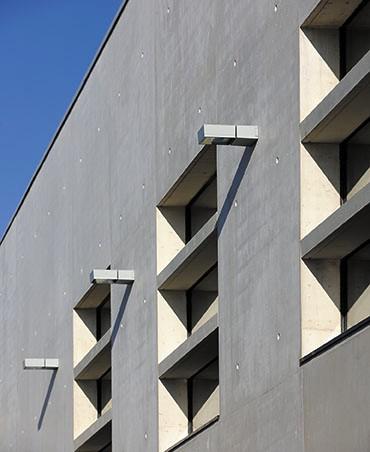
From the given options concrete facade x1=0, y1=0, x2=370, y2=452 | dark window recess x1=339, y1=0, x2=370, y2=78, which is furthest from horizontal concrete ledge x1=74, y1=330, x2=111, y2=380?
dark window recess x1=339, y1=0, x2=370, y2=78

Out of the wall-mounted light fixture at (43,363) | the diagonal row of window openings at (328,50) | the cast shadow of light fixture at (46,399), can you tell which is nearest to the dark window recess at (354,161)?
the diagonal row of window openings at (328,50)

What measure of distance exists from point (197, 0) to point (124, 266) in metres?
7.00

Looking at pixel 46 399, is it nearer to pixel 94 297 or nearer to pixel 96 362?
pixel 96 362

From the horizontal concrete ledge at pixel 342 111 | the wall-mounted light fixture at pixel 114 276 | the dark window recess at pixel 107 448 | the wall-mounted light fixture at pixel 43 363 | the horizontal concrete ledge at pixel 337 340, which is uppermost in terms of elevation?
the wall-mounted light fixture at pixel 43 363

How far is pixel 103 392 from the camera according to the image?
37.9 meters

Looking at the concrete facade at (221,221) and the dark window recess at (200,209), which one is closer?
the concrete facade at (221,221)

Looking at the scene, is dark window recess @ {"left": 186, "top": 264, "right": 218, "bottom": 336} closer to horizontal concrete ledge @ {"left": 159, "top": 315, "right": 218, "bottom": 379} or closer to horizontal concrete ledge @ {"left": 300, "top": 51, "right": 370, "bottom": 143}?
horizontal concrete ledge @ {"left": 159, "top": 315, "right": 218, "bottom": 379}

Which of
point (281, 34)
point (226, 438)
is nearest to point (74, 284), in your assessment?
point (226, 438)

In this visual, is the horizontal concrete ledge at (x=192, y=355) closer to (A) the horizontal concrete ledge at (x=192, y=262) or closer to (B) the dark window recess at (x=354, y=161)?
(A) the horizontal concrete ledge at (x=192, y=262)

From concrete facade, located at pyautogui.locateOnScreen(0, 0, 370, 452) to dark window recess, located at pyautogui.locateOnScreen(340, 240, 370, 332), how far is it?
156 millimetres

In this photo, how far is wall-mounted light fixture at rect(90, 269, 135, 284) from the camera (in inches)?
1243

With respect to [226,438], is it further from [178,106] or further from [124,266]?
[124,266]

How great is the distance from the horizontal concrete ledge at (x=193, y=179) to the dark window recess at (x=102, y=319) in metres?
7.68

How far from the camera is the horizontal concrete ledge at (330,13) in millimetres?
21562
